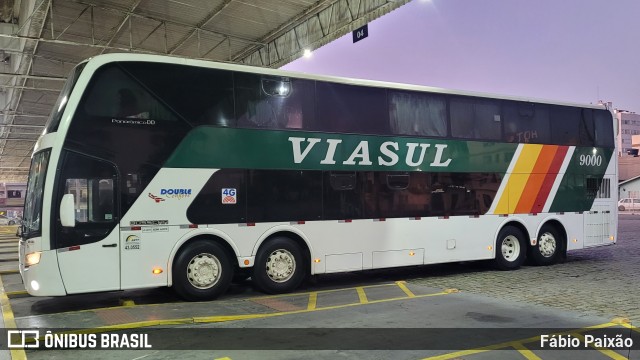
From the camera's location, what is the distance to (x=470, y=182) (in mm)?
11242

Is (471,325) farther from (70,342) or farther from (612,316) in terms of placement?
(70,342)

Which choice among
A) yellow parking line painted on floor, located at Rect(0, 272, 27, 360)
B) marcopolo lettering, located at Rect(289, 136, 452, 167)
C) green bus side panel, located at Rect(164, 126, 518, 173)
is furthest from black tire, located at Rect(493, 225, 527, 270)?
yellow parking line painted on floor, located at Rect(0, 272, 27, 360)

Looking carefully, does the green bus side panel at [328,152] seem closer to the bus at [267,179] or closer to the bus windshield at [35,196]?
the bus at [267,179]

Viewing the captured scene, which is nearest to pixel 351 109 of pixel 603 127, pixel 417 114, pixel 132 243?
pixel 417 114

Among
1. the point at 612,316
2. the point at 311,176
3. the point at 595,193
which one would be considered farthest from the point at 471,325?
the point at 595,193

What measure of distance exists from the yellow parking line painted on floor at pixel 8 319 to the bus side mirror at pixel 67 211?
1.49 m

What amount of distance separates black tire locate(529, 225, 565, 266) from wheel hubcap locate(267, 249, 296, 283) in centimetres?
659

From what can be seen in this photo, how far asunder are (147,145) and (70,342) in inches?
127

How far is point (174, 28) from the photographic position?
667 inches

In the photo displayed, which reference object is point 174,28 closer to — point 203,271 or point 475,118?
point 475,118

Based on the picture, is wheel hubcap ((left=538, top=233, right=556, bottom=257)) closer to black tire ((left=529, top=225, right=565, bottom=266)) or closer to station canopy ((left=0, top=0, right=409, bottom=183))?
black tire ((left=529, top=225, right=565, bottom=266))

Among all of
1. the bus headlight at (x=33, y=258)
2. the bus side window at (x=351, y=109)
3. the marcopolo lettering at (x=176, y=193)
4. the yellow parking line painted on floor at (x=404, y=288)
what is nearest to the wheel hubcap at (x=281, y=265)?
the marcopolo lettering at (x=176, y=193)

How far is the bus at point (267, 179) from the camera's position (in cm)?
756

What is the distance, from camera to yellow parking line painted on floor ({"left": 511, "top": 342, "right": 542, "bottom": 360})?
207 inches
